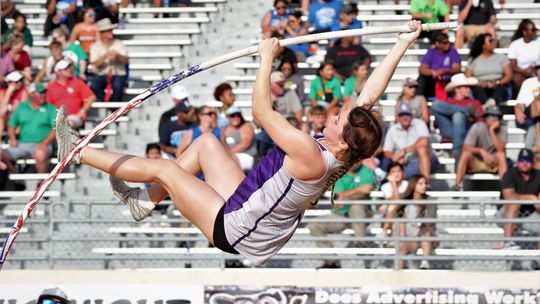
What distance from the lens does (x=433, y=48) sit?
14500 mm

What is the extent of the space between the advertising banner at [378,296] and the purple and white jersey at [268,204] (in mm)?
3653

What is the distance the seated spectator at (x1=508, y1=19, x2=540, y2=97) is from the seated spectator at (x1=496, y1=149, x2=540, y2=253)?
1.53 meters

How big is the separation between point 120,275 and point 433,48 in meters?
4.49

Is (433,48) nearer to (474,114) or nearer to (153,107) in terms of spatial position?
(474,114)

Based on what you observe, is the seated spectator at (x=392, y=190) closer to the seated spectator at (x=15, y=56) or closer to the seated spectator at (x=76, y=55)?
the seated spectator at (x=76, y=55)

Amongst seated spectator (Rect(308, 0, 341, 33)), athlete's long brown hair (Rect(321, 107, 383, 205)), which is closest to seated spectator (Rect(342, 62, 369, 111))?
seated spectator (Rect(308, 0, 341, 33))

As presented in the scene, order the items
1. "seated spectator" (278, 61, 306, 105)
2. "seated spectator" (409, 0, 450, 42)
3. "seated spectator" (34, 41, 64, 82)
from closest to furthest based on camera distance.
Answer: "seated spectator" (278, 61, 306, 105)
"seated spectator" (409, 0, 450, 42)
"seated spectator" (34, 41, 64, 82)

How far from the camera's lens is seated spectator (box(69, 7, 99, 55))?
16.0 m

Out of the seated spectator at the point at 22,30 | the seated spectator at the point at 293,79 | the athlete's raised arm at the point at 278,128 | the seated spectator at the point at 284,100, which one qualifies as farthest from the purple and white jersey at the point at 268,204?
the seated spectator at the point at 22,30

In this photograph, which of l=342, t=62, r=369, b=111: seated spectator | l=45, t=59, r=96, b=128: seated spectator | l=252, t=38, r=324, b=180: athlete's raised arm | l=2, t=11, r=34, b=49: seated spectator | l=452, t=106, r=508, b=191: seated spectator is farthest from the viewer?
l=2, t=11, r=34, b=49: seated spectator

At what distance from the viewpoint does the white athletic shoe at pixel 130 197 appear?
877 cm

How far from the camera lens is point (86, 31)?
52.7 feet

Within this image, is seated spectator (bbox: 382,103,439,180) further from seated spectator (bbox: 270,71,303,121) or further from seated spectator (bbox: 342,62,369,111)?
seated spectator (bbox: 270,71,303,121)

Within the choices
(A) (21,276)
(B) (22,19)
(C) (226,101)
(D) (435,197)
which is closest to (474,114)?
(D) (435,197)
